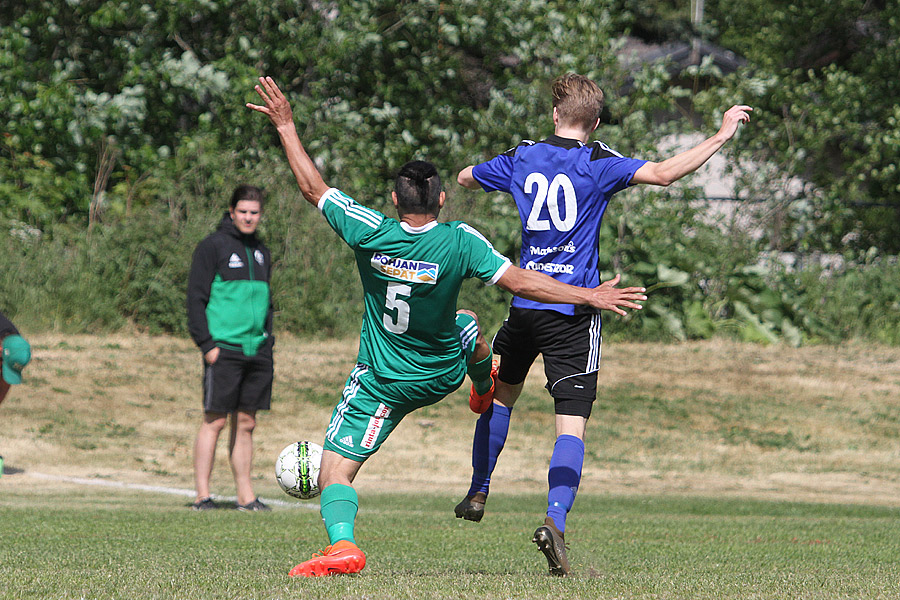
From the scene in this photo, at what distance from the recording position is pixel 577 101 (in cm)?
561

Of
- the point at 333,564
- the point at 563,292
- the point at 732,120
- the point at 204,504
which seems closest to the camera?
the point at 333,564

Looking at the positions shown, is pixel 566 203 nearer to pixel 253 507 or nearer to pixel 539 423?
pixel 253 507

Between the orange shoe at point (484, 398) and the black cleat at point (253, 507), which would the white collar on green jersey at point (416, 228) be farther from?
the black cleat at point (253, 507)

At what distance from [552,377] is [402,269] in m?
1.09

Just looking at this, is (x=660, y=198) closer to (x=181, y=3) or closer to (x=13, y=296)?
(x=181, y=3)

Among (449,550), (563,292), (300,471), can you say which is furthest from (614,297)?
(449,550)

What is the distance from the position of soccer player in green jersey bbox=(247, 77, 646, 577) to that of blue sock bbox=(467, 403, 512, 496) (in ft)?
2.95

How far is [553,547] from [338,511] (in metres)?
0.98

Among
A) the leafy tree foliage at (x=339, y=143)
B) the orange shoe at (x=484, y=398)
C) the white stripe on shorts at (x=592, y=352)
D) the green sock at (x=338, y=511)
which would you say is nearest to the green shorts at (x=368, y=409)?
the green sock at (x=338, y=511)

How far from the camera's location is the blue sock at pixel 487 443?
6.09 m

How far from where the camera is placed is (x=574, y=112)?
18.5 ft

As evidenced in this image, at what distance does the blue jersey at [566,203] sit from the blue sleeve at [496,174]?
0.38 ft

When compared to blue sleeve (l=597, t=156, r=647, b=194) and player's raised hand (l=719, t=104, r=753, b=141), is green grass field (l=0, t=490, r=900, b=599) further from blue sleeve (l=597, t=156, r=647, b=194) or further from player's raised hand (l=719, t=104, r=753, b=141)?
player's raised hand (l=719, t=104, r=753, b=141)

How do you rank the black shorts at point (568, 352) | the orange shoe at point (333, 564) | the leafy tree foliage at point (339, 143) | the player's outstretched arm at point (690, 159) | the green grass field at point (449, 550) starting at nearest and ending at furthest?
the green grass field at point (449, 550) < the orange shoe at point (333, 564) < the player's outstretched arm at point (690, 159) < the black shorts at point (568, 352) < the leafy tree foliage at point (339, 143)
